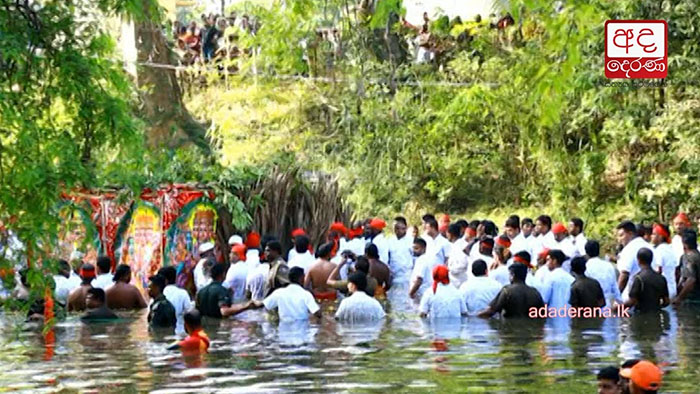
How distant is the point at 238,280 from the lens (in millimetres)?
19969

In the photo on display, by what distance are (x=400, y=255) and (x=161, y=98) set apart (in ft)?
42.0

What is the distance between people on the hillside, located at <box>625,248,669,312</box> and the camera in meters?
18.4

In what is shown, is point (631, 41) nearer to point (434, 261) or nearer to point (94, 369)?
point (434, 261)

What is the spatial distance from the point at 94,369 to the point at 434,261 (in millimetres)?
7532

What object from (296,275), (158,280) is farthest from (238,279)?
(158,280)

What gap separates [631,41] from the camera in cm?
2927

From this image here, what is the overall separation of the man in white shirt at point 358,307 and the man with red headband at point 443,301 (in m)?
0.67

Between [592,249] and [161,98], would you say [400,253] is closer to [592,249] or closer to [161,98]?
[592,249]

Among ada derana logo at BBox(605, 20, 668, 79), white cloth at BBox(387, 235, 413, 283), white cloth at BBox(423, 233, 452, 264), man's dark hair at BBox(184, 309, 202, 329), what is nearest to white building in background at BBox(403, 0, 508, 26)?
ada derana logo at BBox(605, 20, 668, 79)

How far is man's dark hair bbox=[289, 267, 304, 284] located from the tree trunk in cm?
1630

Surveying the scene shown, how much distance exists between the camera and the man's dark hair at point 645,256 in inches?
713

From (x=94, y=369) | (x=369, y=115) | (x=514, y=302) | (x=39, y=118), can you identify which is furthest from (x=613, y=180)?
(x=39, y=118)

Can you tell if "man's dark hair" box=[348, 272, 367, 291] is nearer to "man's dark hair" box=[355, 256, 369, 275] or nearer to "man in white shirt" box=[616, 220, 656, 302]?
"man's dark hair" box=[355, 256, 369, 275]

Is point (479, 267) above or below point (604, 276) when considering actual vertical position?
above
